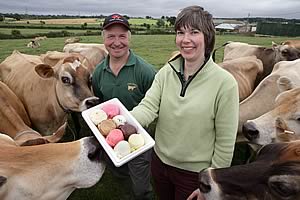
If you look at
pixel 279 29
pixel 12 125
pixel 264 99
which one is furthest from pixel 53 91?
pixel 279 29

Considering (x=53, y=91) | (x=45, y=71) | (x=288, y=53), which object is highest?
(x=45, y=71)

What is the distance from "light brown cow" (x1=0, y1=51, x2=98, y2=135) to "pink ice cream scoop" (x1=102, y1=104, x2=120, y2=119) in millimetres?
1907

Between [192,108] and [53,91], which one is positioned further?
[53,91]

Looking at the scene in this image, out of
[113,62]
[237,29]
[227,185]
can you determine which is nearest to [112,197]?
[113,62]

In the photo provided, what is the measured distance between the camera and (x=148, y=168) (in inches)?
153

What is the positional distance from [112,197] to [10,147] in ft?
8.51

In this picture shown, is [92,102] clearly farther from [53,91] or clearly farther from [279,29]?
[279,29]

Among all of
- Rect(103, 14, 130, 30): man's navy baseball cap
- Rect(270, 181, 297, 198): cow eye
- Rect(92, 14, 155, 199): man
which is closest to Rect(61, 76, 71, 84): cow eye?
Rect(92, 14, 155, 199): man

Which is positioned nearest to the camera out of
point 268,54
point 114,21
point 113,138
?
point 113,138

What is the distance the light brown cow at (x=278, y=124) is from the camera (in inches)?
133

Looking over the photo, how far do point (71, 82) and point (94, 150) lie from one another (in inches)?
108

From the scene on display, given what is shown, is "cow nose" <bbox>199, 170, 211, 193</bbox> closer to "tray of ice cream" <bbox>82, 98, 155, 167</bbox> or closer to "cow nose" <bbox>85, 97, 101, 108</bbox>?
"tray of ice cream" <bbox>82, 98, 155, 167</bbox>

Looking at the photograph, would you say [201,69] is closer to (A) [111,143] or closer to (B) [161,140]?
(B) [161,140]

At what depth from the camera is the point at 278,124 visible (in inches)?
134
